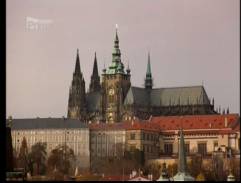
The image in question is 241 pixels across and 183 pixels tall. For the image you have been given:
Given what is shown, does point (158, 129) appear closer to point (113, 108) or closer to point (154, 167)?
point (113, 108)

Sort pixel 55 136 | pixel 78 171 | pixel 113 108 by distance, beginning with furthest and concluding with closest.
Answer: pixel 113 108 < pixel 55 136 < pixel 78 171

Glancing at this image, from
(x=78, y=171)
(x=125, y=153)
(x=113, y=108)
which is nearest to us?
(x=78, y=171)

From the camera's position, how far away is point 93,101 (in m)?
17.3

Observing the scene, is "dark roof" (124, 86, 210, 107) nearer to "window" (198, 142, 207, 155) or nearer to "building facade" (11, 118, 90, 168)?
"window" (198, 142, 207, 155)

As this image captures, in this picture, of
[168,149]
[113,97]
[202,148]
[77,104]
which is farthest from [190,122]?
[77,104]

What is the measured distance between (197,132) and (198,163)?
14.1 ft

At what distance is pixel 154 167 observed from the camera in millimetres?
12094

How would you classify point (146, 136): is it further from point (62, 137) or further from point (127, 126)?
point (62, 137)

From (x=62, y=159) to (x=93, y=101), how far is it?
20.4ft

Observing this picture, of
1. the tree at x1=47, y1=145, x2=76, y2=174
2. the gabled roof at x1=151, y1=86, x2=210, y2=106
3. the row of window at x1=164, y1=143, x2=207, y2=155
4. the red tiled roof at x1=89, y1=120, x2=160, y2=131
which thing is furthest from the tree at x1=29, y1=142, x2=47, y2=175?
the gabled roof at x1=151, y1=86, x2=210, y2=106

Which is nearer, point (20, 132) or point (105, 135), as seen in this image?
point (20, 132)

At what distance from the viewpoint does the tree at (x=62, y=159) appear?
10.1 meters

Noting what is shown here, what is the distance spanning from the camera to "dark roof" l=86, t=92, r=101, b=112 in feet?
56.2

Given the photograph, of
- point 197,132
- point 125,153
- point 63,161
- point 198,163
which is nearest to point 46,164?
point 63,161
